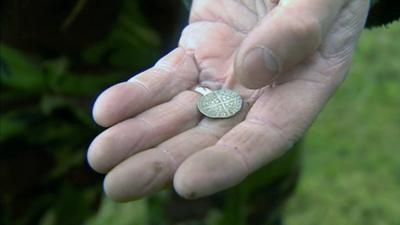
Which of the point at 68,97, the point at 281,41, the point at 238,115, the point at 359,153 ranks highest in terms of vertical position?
the point at 281,41

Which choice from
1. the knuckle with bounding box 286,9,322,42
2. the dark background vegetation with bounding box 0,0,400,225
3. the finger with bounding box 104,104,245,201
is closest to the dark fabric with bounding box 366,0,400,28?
the knuckle with bounding box 286,9,322,42

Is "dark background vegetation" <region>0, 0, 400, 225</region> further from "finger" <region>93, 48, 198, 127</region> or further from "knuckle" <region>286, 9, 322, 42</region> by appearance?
"knuckle" <region>286, 9, 322, 42</region>

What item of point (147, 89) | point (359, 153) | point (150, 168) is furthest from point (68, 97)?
point (359, 153)

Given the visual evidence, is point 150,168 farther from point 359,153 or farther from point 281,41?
point 359,153

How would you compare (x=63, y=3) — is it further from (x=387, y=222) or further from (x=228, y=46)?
(x=387, y=222)

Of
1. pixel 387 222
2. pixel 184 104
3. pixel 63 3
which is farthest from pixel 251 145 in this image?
pixel 387 222

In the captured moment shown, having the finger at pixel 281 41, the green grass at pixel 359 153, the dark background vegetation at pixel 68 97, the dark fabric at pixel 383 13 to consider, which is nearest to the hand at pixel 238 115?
the finger at pixel 281 41
